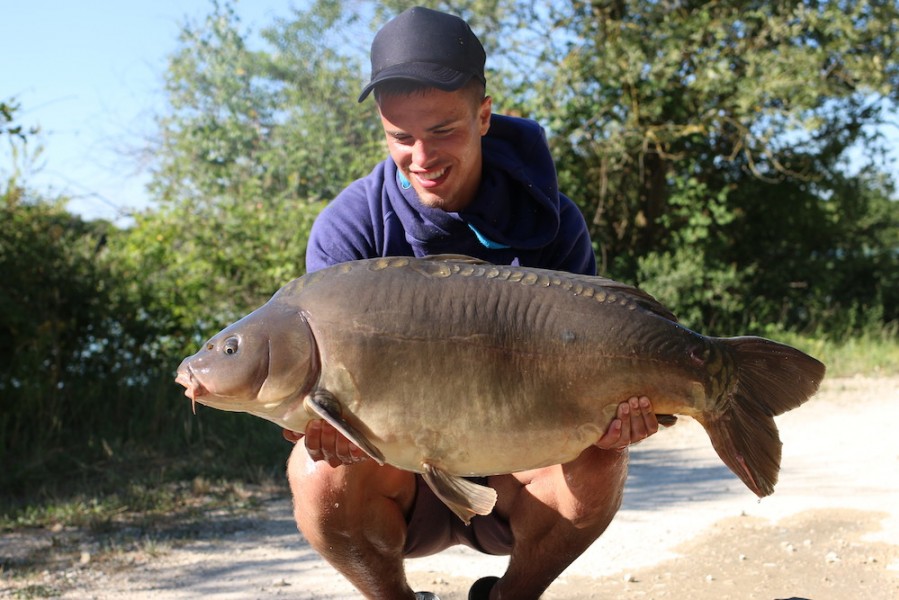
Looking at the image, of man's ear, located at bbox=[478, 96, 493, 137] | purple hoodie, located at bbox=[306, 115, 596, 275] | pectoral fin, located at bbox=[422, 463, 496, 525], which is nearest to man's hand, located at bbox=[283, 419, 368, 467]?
pectoral fin, located at bbox=[422, 463, 496, 525]

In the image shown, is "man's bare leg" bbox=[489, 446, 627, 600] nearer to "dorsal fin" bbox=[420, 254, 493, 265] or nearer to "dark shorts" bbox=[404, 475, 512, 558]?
"dark shorts" bbox=[404, 475, 512, 558]

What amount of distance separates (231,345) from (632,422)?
1.03 m

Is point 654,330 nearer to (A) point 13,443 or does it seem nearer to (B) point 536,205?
(B) point 536,205

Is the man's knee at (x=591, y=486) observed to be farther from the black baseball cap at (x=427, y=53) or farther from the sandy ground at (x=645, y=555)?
the black baseball cap at (x=427, y=53)

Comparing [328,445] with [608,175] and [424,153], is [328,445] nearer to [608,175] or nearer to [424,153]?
[424,153]

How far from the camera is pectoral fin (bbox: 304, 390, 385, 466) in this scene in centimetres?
227

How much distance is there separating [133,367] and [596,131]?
5.61 metres

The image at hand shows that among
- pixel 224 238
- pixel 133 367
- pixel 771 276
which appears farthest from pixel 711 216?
pixel 133 367

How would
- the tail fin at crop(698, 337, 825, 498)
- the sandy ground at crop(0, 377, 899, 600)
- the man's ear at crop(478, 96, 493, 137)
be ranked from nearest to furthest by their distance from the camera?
Answer: the tail fin at crop(698, 337, 825, 498) < the man's ear at crop(478, 96, 493, 137) < the sandy ground at crop(0, 377, 899, 600)

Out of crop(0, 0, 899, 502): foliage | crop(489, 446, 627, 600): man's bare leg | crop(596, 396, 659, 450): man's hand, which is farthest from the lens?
crop(0, 0, 899, 502): foliage

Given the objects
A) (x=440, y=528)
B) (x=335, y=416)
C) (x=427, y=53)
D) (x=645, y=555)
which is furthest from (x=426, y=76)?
(x=645, y=555)

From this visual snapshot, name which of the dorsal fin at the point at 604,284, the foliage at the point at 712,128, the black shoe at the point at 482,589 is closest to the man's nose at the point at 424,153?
the dorsal fin at the point at 604,284

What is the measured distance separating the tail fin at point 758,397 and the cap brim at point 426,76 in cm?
102

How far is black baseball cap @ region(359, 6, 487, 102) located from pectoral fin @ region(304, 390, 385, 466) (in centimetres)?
92
